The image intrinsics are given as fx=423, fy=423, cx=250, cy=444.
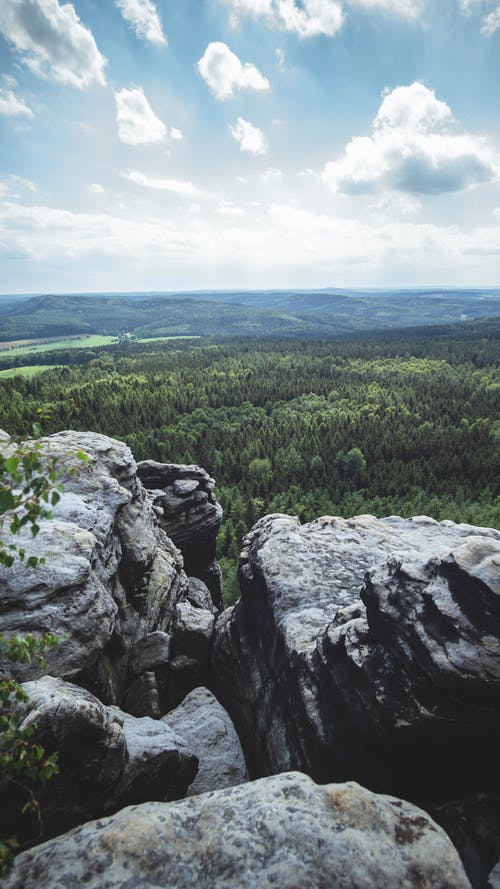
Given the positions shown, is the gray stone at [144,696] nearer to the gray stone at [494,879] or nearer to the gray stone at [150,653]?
the gray stone at [150,653]

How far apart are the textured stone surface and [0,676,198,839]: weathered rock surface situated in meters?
2.01

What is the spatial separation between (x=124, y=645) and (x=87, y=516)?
653 centimetres

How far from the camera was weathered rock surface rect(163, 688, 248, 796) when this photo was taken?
18425 millimetres

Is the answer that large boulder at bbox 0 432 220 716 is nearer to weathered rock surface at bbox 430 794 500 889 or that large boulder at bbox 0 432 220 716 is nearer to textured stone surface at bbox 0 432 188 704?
textured stone surface at bbox 0 432 188 704

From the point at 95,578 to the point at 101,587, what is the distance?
18.2 inches

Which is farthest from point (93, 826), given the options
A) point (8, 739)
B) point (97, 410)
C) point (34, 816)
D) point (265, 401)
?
point (265, 401)

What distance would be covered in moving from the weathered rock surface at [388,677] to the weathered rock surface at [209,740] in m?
0.93

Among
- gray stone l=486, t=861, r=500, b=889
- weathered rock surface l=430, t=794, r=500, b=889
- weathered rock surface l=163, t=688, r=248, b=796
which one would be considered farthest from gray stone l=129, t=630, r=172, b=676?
gray stone l=486, t=861, r=500, b=889

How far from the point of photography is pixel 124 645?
66.6 ft

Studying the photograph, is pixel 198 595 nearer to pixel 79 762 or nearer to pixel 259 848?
pixel 79 762

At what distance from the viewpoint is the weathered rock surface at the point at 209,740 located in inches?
725

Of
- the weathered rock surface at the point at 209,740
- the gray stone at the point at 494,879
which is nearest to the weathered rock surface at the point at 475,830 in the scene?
the gray stone at the point at 494,879

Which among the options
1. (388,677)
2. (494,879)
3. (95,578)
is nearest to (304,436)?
(95,578)

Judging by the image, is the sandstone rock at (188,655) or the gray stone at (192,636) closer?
the sandstone rock at (188,655)
